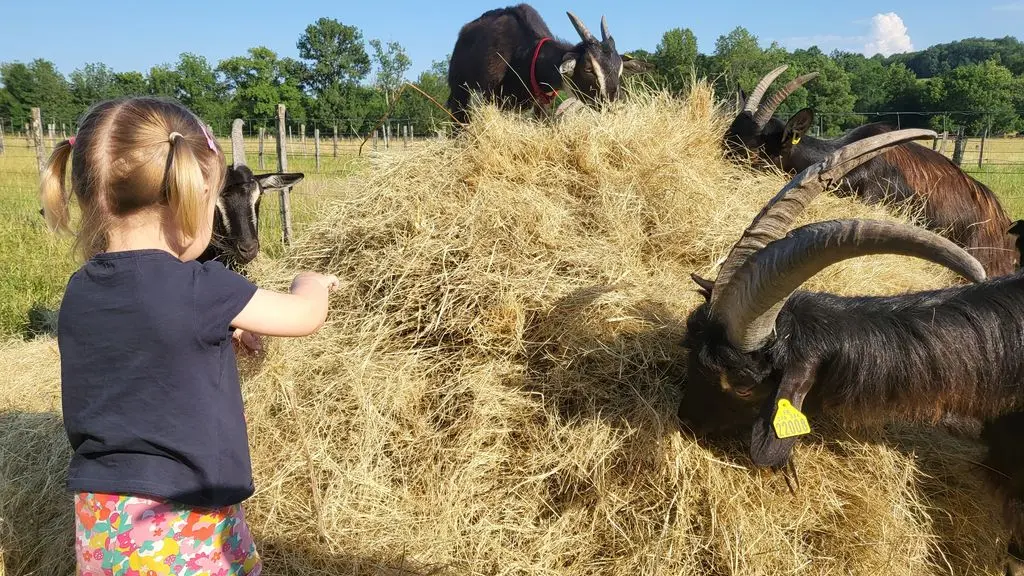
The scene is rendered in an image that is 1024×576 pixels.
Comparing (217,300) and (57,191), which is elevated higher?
(57,191)

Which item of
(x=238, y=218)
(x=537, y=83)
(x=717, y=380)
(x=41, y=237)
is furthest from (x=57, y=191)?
(x=41, y=237)

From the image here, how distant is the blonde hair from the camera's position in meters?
1.82

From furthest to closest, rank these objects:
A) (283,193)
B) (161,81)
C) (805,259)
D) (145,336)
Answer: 1. (161,81)
2. (283,193)
3. (805,259)
4. (145,336)

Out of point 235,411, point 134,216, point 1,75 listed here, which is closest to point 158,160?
point 134,216

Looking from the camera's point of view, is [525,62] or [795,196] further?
[525,62]

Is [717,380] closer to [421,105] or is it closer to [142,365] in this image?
[142,365]

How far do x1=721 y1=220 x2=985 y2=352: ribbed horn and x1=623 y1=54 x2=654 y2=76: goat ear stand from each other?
6.92 metres

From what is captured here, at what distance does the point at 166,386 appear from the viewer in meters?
1.85

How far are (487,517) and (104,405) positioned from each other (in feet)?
6.43

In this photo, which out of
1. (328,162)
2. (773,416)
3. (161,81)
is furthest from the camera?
(161,81)

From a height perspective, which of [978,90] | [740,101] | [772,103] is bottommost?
[772,103]

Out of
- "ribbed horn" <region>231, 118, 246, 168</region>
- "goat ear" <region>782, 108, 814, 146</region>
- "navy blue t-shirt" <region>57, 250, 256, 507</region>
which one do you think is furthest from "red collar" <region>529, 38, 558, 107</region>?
"navy blue t-shirt" <region>57, 250, 256, 507</region>

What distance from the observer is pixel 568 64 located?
7.94 metres

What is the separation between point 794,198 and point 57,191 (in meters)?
2.73
